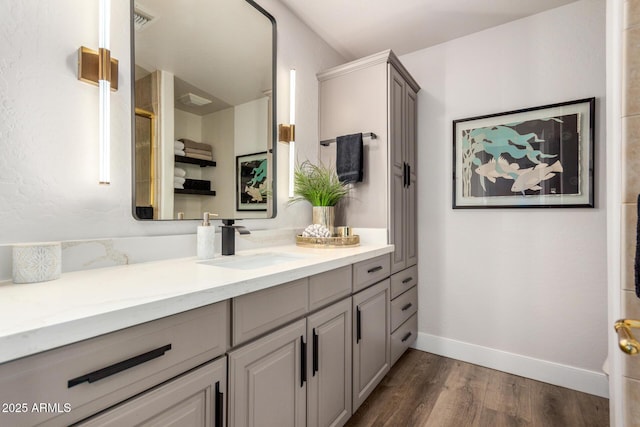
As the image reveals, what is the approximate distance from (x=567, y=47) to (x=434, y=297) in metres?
1.94

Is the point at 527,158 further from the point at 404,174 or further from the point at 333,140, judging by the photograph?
the point at 333,140

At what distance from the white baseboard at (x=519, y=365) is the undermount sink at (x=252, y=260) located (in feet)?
5.12

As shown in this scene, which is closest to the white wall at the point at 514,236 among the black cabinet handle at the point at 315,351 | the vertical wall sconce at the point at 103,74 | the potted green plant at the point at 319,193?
the potted green plant at the point at 319,193

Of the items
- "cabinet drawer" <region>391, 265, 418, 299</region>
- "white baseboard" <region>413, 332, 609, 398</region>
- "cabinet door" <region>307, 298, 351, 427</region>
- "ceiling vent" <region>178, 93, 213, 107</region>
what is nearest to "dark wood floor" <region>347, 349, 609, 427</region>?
"white baseboard" <region>413, 332, 609, 398</region>

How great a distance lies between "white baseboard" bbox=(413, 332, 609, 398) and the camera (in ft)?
6.15

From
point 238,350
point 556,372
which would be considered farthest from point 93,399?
point 556,372

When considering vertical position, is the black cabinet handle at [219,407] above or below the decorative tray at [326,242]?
below

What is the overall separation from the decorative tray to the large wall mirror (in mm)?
279

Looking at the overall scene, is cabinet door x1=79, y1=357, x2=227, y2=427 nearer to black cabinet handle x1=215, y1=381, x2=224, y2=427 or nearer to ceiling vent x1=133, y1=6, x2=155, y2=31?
black cabinet handle x1=215, y1=381, x2=224, y2=427

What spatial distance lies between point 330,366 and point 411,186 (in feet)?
4.95

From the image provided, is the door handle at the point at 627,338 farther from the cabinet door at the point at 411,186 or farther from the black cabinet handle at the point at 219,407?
the cabinet door at the point at 411,186

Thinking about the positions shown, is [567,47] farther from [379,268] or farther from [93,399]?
[93,399]

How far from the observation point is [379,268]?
1.81 meters

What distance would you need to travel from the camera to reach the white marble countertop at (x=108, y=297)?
53 centimetres
